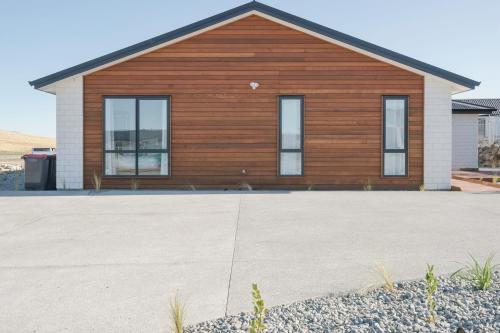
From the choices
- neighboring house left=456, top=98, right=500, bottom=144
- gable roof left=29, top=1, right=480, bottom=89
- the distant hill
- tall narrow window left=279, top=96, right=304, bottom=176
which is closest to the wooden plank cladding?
tall narrow window left=279, top=96, right=304, bottom=176

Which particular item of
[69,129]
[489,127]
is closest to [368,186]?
[69,129]

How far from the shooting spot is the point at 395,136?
12695 millimetres

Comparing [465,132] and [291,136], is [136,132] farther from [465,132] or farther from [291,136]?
[465,132]

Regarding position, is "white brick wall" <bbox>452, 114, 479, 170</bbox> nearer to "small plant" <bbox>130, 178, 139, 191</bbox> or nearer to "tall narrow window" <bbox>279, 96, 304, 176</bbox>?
"tall narrow window" <bbox>279, 96, 304, 176</bbox>

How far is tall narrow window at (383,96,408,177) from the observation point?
12672 mm

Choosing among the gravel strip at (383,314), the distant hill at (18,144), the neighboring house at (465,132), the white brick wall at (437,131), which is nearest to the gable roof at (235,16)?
the white brick wall at (437,131)

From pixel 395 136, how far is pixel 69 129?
349 inches

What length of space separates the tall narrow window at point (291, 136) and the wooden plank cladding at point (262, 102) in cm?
16

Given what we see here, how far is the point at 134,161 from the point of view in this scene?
1267 cm

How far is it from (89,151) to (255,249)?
8.64 meters

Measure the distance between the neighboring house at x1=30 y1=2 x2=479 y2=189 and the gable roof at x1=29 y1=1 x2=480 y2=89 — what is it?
7.5 inches

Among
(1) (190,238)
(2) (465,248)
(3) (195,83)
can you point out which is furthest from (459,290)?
(3) (195,83)

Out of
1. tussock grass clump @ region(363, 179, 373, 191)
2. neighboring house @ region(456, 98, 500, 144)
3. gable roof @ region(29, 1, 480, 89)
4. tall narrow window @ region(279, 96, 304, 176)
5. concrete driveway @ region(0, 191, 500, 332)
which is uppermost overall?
gable roof @ region(29, 1, 480, 89)

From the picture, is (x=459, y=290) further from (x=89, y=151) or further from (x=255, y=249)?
(x=89, y=151)
